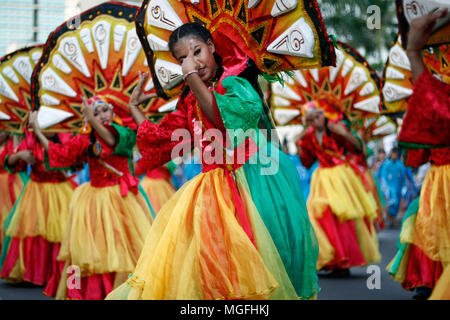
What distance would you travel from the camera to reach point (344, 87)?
7.07 meters

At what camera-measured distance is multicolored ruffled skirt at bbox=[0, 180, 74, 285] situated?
6531mm

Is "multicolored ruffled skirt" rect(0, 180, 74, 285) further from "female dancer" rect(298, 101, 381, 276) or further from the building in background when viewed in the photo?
the building in background

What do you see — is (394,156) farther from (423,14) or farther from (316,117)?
(423,14)

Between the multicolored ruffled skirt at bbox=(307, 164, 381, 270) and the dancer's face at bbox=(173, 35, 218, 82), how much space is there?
4061 millimetres

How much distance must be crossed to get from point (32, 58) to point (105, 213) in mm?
2974

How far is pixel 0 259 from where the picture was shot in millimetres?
6906

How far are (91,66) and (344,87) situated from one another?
3.34 m

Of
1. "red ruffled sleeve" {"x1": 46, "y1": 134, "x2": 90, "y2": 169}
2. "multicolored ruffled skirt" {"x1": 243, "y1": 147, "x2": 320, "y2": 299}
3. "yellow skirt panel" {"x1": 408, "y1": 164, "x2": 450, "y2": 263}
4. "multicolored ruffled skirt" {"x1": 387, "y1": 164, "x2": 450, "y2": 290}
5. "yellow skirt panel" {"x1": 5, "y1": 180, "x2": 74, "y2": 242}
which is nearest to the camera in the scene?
"multicolored ruffled skirt" {"x1": 243, "y1": 147, "x2": 320, "y2": 299}

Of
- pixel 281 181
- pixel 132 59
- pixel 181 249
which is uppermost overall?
pixel 132 59

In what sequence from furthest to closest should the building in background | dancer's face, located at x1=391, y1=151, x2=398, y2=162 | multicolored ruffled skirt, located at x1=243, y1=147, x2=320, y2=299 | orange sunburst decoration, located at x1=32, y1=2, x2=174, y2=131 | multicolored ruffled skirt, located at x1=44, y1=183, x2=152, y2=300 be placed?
the building in background
dancer's face, located at x1=391, y1=151, x2=398, y2=162
orange sunburst decoration, located at x1=32, y1=2, x2=174, y2=131
multicolored ruffled skirt, located at x1=44, y1=183, x2=152, y2=300
multicolored ruffled skirt, located at x1=243, y1=147, x2=320, y2=299

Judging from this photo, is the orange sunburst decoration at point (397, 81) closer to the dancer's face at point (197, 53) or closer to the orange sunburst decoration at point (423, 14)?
the orange sunburst decoration at point (423, 14)

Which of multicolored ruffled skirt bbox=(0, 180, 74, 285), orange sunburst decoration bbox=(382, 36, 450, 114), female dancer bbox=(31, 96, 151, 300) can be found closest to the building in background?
multicolored ruffled skirt bbox=(0, 180, 74, 285)

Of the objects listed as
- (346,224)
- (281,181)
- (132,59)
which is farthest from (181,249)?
(346,224)
